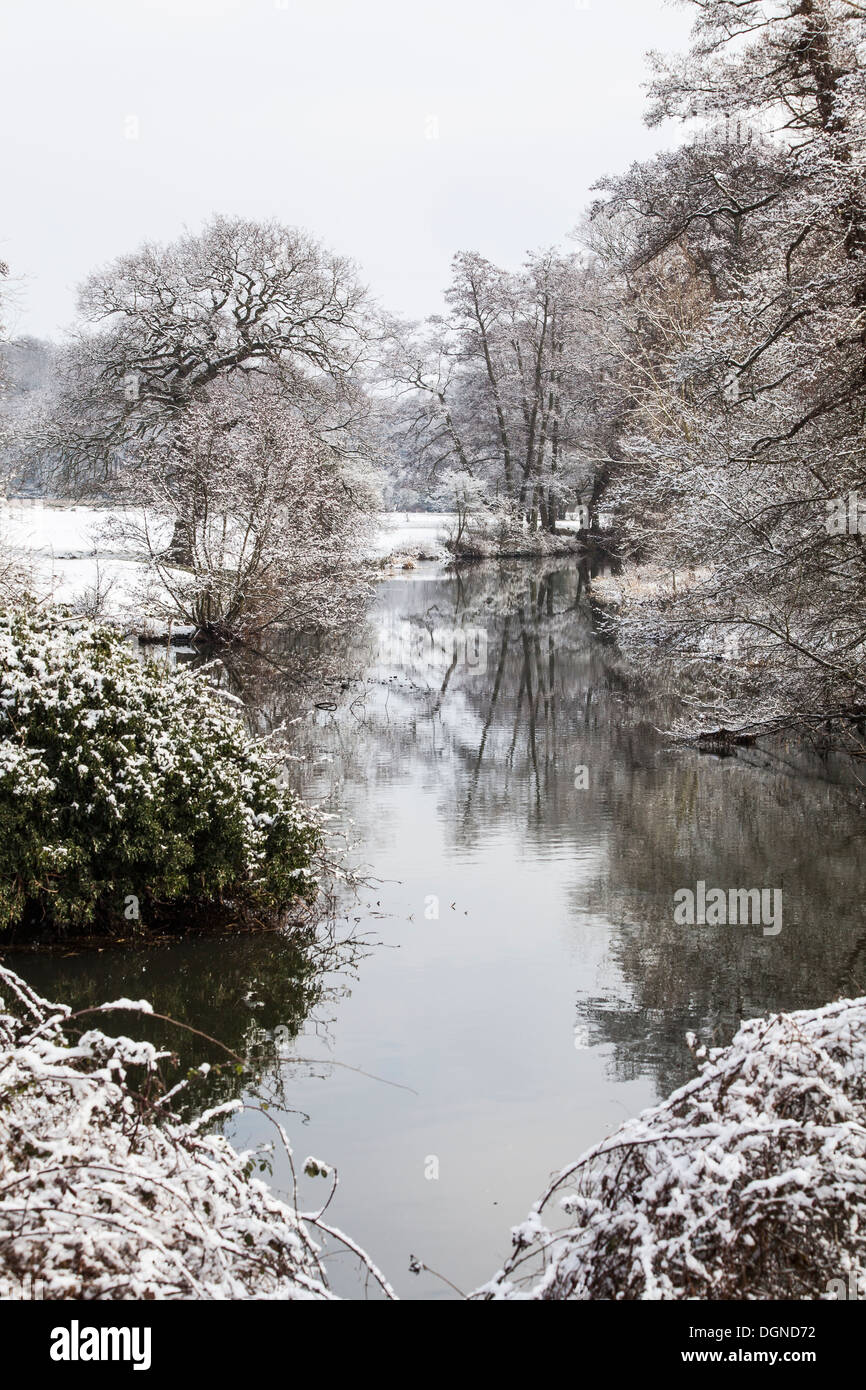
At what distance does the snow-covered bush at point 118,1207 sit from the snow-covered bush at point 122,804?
144 inches

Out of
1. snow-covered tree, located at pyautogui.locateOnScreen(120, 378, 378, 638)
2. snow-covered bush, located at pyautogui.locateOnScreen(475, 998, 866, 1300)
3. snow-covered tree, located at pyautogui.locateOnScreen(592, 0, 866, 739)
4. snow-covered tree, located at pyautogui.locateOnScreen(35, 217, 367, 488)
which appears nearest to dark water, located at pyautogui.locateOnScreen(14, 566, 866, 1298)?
snow-covered bush, located at pyautogui.locateOnScreen(475, 998, 866, 1300)

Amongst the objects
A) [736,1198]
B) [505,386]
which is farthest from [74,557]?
[505,386]

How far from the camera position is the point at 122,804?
24.5 feet

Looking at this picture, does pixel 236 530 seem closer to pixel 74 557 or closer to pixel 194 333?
pixel 74 557

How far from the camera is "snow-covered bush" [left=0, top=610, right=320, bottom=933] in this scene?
7352mm

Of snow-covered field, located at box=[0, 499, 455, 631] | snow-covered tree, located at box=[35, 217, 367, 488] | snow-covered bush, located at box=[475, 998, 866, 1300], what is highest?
snow-covered tree, located at box=[35, 217, 367, 488]

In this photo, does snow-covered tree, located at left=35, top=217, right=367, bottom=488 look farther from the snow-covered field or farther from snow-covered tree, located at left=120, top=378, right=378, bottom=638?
snow-covered tree, located at left=120, top=378, right=378, bottom=638

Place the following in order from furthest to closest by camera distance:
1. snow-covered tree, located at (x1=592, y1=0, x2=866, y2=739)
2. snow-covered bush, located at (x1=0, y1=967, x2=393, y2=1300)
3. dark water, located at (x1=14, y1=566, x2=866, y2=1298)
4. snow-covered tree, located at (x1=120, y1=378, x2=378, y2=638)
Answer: snow-covered tree, located at (x1=120, y1=378, x2=378, y2=638), snow-covered tree, located at (x1=592, y1=0, x2=866, y2=739), dark water, located at (x1=14, y1=566, x2=866, y2=1298), snow-covered bush, located at (x1=0, y1=967, x2=393, y2=1300)

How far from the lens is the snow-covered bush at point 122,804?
24.1 ft

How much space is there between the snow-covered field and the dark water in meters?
4.09

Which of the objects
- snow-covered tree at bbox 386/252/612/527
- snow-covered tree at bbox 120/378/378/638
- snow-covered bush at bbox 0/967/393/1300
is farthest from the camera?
snow-covered tree at bbox 386/252/612/527

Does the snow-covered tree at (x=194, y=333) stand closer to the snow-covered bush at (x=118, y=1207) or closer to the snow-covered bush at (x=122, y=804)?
the snow-covered bush at (x=122, y=804)

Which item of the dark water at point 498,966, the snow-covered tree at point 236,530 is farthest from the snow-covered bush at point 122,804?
the snow-covered tree at point 236,530

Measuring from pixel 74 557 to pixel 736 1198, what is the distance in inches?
1038
